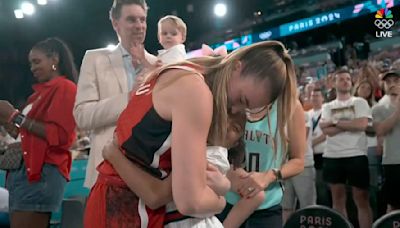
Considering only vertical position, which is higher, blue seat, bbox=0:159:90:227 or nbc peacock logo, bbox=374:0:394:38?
nbc peacock logo, bbox=374:0:394:38

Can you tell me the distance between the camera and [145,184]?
4.31ft

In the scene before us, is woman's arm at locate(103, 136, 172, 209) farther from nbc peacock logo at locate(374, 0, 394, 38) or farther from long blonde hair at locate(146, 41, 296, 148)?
nbc peacock logo at locate(374, 0, 394, 38)

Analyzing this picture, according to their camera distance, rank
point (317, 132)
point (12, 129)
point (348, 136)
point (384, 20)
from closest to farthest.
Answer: point (12, 129)
point (348, 136)
point (317, 132)
point (384, 20)

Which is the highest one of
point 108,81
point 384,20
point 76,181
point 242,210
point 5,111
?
point 384,20

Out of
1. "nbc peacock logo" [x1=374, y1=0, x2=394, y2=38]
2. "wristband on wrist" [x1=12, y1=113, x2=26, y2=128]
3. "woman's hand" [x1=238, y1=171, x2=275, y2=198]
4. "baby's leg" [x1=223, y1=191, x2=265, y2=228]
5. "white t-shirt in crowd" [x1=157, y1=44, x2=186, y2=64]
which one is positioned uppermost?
"nbc peacock logo" [x1=374, y1=0, x2=394, y2=38]

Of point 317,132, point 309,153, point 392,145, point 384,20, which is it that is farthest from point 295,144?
point 384,20

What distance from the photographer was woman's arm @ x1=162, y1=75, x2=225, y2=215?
1.22m

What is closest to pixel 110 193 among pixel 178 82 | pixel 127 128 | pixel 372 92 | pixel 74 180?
pixel 127 128

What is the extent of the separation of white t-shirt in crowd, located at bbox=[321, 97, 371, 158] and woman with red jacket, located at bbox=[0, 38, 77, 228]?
259cm

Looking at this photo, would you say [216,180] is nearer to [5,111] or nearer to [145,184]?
[145,184]

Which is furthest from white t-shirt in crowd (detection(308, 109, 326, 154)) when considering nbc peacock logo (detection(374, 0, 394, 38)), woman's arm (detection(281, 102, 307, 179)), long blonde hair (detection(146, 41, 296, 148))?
nbc peacock logo (detection(374, 0, 394, 38))

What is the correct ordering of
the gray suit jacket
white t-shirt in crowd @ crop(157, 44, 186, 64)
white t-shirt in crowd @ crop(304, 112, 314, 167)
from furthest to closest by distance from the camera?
white t-shirt in crowd @ crop(304, 112, 314, 167), white t-shirt in crowd @ crop(157, 44, 186, 64), the gray suit jacket

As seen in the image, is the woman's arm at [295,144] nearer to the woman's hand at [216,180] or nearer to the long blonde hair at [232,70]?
the long blonde hair at [232,70]

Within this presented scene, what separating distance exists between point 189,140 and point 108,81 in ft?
3.55
